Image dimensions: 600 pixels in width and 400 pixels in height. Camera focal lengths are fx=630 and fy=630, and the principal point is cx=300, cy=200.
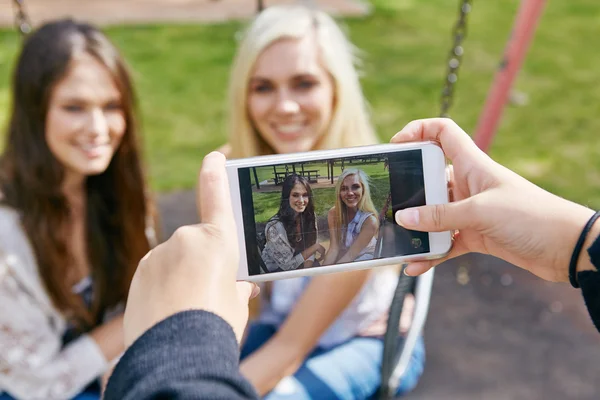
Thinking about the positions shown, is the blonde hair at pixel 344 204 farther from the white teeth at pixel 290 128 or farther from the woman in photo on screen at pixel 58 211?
the woman in photo on screen at pixel 58 211

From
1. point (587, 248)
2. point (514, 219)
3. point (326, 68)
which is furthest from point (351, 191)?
point (326, 68)

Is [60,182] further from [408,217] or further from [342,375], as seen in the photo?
[408,217]

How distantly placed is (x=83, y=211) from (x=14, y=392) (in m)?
0.58

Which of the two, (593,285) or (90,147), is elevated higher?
(90,147)

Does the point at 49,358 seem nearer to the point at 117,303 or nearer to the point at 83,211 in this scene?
the point at 117,303

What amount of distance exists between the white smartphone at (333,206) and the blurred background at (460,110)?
50 cm

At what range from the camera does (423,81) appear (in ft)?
17.4

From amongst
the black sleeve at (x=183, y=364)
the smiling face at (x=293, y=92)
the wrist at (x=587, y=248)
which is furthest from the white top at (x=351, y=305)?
the black sleeve at (x=183, y=364)

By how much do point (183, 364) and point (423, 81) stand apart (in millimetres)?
4871

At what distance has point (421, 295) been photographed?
1785 mm

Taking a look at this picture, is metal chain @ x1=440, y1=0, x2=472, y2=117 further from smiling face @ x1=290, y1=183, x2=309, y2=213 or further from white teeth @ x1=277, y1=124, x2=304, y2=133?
smiling face @ x1=290, y1=183, x2=309, y2=213

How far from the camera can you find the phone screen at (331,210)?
111 cm

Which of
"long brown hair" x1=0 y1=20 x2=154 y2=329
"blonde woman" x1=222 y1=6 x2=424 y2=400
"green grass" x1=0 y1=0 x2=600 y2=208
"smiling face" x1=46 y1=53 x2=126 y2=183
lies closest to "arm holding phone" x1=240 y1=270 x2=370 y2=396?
"blonde woman" x1=222 y1=6 x2=424 y2=400

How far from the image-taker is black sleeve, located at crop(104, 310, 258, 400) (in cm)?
70
